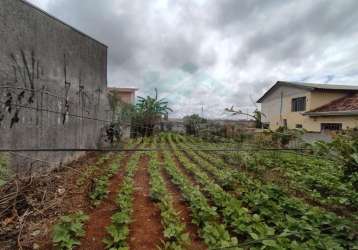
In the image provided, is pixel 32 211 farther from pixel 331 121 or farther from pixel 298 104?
pixel 298 104

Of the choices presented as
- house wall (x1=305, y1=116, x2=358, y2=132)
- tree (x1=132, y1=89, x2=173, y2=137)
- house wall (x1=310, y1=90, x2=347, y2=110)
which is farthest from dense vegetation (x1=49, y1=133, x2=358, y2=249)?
tree (x1=132, y1=89, x2=173, y2=137)

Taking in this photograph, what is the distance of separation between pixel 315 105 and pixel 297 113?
5.09ft

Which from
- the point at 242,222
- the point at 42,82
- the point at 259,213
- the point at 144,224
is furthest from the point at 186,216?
the point at 42,82

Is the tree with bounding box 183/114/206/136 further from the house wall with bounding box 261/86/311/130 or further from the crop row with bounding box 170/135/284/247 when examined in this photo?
the crop row with bounding box 170/135/284/247

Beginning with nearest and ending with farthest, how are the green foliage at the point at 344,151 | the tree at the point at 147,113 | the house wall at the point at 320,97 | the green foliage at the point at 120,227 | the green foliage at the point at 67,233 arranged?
the green foliage at the point at 344,151 → the green foliage at the point at 67,233 → the green foliage at the point at 120,227 → the house wall at the point at 320,97 → the tree at the point at 147,113

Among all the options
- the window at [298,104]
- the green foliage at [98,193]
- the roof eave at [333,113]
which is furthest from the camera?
the window at [298,104]

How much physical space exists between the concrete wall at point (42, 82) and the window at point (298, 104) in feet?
43.0

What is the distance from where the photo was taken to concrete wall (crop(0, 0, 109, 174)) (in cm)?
440

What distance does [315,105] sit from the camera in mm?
14320

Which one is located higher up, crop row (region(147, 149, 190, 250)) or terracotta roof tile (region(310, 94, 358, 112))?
terracotta roof tile (region(310, 94, 358, 112))

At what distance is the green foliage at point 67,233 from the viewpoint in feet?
8.18

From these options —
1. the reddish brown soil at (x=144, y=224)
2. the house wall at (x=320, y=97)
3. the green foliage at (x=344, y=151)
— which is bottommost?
the reddish brown soil at (x=144, y=224)

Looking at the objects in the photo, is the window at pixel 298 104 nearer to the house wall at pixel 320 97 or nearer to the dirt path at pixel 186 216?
the house wall at pixel 320 97

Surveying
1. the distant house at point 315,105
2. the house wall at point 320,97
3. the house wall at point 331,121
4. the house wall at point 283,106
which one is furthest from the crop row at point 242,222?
the house wall at point 320,97
